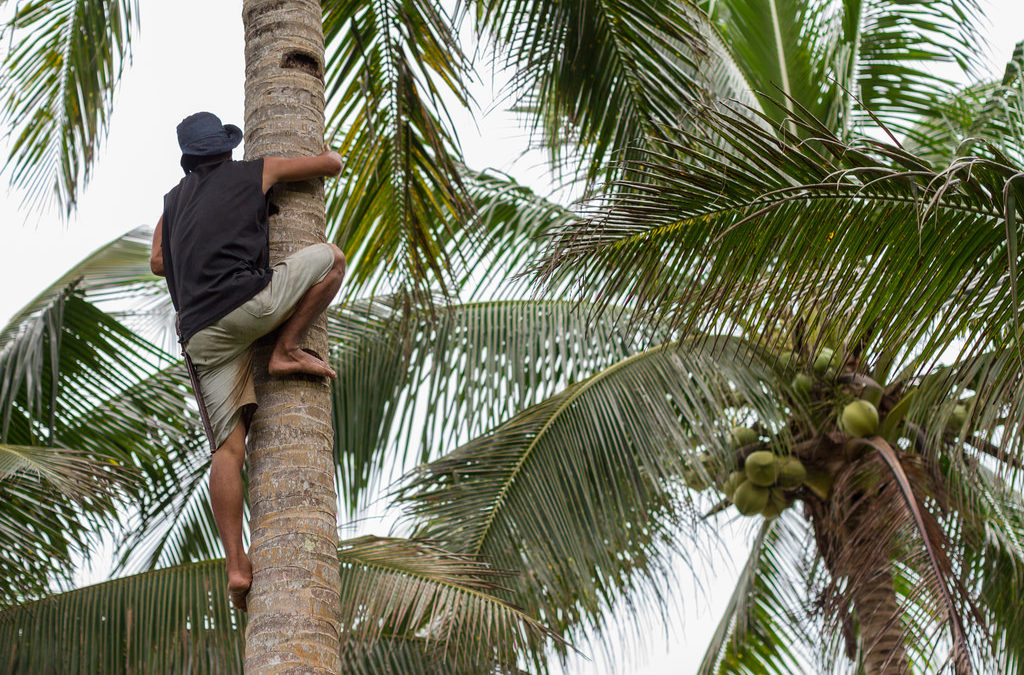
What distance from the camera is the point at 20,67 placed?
687 centimetres

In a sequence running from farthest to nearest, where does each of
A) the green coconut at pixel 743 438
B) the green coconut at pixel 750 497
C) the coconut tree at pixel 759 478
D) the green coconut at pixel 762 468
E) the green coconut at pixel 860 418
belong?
the green coconut at pixel 743 438
the green coconut at pixel 750 497
the green coconut at pixel 762 468
the green coconut at pixel 860 418
the coconut tree at pixel 759 478

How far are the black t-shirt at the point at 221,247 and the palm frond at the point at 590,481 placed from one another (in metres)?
3.77

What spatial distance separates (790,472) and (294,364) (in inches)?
193

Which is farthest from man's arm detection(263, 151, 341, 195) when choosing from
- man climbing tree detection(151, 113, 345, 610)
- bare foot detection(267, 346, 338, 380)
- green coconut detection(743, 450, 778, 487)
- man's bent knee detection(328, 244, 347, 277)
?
green coconut detection(743, 450, 778, 487)

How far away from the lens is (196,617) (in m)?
5.55

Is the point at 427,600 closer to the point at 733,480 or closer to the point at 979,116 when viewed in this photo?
the point at 733,480

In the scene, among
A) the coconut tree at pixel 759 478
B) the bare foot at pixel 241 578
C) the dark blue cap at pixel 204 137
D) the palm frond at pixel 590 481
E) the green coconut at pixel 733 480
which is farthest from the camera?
the green coconut at pixel 733 480

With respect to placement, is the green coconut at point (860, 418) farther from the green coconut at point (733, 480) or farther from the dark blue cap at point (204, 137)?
the dark blue cap at point (204, 137)

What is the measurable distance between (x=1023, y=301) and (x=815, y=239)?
0.66 metres

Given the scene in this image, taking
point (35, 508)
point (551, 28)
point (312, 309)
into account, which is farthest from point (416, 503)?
point (312, 309)

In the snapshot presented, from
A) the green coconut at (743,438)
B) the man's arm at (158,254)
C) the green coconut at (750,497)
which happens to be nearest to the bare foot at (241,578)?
the man's arm at (158,254)

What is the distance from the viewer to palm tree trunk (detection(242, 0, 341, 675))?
301 centimetres

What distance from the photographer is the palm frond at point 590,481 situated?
7.04 metres

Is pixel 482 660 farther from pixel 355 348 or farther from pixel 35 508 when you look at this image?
pixel 355 348
